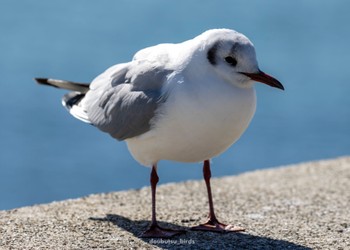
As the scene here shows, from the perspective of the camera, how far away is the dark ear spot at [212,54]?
4.48 metres

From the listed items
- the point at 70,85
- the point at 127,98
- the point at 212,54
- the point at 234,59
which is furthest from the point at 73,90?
the point at 234,59

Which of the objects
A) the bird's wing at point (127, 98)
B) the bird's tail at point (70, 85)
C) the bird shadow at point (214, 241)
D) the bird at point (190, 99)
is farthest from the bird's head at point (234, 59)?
the bird's tail at point (70, 85)

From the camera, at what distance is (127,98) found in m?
4.84

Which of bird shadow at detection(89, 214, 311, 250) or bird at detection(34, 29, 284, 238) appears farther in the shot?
bird shadow at detection(89, 214, 311, 250)

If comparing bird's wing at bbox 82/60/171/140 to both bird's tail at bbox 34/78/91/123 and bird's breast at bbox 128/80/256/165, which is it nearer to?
bird's breast at bbox 128/80/256/165

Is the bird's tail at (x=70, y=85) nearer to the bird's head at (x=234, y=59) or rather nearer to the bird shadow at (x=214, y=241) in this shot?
the bird shadow at (x=214, y=241)

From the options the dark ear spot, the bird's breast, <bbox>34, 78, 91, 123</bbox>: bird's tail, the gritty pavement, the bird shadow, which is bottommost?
the bird shadow

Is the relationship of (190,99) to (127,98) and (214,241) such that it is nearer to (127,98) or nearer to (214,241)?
(127,98)

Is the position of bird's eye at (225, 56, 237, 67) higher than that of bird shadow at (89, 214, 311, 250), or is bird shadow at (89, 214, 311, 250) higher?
bird's eye at (225, 56, 237, 67)

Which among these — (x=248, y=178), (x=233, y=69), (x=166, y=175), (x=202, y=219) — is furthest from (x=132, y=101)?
(x=166, y=175)

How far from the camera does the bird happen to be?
4410 millimetres

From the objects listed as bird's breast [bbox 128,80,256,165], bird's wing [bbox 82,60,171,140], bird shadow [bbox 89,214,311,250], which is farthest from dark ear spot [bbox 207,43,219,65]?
bird shadow [bbox 89,214,311,250]

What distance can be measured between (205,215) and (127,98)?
3.67 ft

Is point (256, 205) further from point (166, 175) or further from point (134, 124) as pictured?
point (166, 175)
